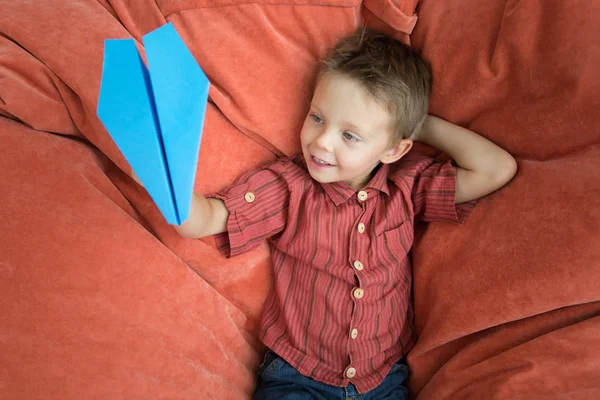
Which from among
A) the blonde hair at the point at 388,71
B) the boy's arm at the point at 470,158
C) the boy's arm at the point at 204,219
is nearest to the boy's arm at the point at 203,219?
the boy's arm at the point at 204,219

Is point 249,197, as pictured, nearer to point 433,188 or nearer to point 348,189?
point 348,189

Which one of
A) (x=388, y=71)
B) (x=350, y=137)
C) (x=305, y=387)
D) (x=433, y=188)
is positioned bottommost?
(x=305, y=387)

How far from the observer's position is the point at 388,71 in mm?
1065

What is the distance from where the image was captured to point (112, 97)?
69 cm

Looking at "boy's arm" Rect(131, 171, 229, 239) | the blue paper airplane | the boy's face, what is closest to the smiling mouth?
the boy's face

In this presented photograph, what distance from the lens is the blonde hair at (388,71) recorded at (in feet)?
3.45

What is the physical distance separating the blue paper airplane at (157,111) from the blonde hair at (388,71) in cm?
42

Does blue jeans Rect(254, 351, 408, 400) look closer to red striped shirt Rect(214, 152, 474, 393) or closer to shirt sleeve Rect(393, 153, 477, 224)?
red striped shirt Rect(214, 152, 474, 393)

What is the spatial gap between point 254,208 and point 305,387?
1.36ft

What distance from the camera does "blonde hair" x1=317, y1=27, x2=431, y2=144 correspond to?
1051mm

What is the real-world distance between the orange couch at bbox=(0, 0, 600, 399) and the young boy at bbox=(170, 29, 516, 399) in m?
0.05

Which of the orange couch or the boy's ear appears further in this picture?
the boy's ear

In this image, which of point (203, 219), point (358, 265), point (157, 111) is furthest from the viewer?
point (358, 265)

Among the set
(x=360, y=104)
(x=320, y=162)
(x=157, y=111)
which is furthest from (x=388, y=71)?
(x=157, y=111)
